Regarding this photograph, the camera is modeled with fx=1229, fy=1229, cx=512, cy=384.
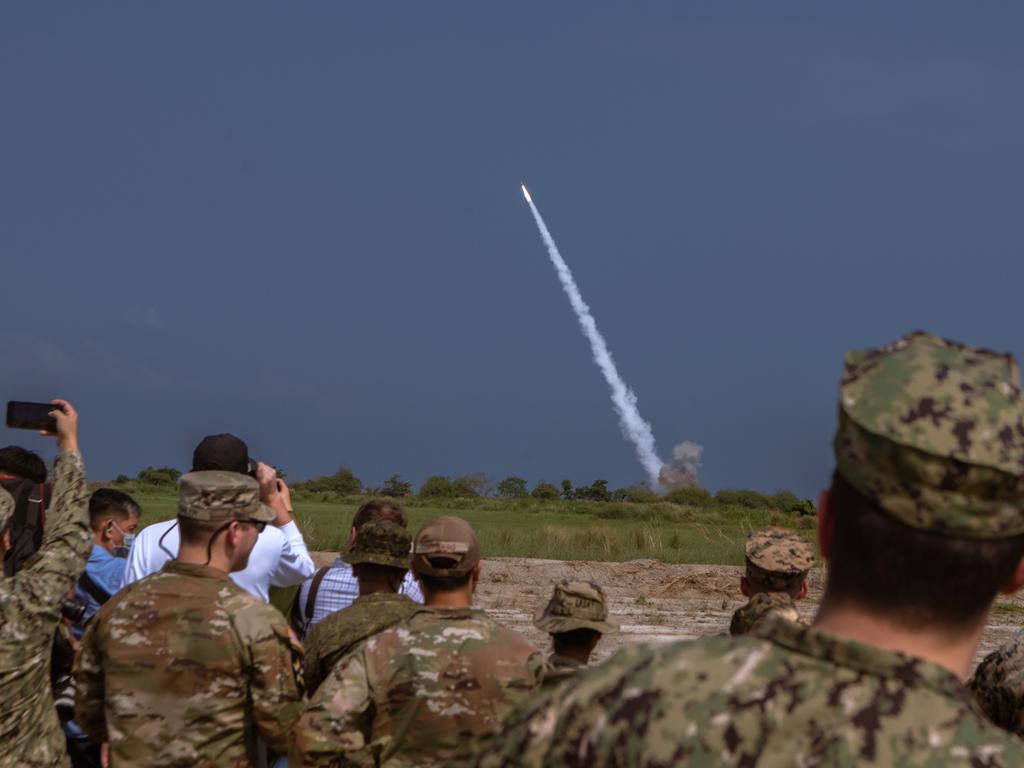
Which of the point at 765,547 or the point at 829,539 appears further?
the point at 765,547

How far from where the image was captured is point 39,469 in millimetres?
7219

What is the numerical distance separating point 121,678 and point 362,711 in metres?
1.03

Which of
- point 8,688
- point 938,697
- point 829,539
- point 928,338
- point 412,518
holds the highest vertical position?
point 928,338

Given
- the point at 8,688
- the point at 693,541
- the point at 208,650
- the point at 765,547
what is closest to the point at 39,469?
the point at 8,688

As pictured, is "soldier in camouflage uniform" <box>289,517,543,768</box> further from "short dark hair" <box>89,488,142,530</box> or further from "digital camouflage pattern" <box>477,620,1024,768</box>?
"short dark hair" <box>89,488,142,530</box>

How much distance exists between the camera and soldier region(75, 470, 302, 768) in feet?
15.5

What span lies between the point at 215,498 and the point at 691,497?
6098cm

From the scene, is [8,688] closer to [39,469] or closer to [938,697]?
[39,469]

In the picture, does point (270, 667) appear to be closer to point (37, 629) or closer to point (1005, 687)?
point (37, 629)

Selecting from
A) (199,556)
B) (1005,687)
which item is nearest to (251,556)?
(199,556)

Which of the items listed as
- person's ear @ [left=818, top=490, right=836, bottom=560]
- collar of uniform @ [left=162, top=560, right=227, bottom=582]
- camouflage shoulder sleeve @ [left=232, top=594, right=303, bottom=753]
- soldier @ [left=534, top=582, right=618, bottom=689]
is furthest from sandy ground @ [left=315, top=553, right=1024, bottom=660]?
person's ear @ [left=818, top=490, right=836, bottom=560]

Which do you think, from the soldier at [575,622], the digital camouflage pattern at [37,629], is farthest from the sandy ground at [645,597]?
the digital camouflage pattern at [37,629]

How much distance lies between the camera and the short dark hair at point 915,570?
76.7 inches

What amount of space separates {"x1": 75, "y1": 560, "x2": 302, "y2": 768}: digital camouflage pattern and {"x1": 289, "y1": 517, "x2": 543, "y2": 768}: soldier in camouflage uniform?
37 cm
